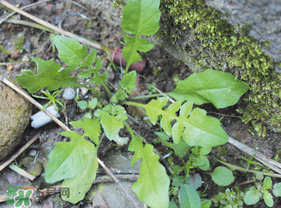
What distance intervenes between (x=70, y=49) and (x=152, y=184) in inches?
46.8

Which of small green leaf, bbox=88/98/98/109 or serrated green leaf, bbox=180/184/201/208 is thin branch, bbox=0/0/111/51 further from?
serrated green leaf, bbox=180/184/201/208

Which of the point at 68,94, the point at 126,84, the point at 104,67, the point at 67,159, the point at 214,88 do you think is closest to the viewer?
the point at 67,159

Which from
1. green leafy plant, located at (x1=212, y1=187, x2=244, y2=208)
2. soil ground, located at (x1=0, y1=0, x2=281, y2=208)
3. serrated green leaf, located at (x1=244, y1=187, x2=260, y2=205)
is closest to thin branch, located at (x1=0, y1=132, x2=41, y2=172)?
soil ground, located at (x1=0, y1=0, x2=281, y2=208)

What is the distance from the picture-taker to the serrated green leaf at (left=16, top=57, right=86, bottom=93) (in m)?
1.44

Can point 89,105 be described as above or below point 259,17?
below

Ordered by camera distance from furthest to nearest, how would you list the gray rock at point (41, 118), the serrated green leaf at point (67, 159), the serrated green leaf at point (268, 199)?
the gray rock at point (41, 118), the serrated green leaf at point (268, 199), the serrated green leaf at point (67, 159)

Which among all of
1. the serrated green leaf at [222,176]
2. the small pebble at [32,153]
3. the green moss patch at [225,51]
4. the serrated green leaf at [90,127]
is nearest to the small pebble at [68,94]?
the serrated green leaf at [90,127]

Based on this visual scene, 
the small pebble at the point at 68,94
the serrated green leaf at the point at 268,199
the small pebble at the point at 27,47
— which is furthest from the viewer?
the small pebble at the point at 27,47

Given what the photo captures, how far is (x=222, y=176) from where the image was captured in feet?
5.38

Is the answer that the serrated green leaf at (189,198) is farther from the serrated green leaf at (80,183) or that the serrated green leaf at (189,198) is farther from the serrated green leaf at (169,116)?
the serrated green leaf at (80,183)

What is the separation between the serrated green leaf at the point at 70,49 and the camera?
4.99ft

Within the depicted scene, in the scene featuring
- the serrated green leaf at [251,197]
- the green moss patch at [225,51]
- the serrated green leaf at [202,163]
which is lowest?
the serrated green leaf at [251,197]

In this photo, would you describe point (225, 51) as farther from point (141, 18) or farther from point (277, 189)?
point (277, 189)

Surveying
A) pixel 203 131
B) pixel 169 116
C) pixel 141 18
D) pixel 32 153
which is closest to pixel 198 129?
pixel 203 131
